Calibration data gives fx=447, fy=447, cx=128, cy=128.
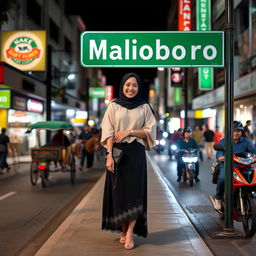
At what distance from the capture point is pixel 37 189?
11.9 meters

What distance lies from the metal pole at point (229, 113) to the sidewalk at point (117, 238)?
0.57 m

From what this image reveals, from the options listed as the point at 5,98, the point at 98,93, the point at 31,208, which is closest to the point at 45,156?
the point at 31,208

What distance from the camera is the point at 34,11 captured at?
33.2 meters

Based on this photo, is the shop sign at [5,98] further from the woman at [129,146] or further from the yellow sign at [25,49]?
the woman at [129,146]

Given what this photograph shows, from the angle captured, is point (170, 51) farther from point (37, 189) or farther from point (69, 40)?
point (69, 40)

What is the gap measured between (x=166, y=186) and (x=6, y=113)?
48.1 feet

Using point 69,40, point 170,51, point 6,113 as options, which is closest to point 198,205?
point 170,51

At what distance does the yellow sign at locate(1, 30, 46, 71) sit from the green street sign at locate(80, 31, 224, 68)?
53.7 feet

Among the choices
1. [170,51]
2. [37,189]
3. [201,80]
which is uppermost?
[201,80]

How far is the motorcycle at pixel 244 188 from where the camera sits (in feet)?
19.3

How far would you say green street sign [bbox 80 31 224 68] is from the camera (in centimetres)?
607

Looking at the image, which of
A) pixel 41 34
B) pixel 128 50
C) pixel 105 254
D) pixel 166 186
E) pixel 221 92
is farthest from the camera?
pixel 221 92

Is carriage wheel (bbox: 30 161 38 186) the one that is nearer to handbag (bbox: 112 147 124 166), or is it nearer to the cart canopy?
the cart canopy

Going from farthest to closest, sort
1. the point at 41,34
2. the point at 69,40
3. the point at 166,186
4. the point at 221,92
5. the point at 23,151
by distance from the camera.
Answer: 1. the point at 69,40
2. the point at 221,92
3. the point at 23,151
4. the point at 41,34
5. the point at 166,186
